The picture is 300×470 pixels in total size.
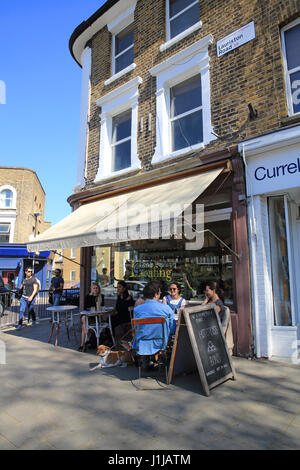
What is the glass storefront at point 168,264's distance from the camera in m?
6.66

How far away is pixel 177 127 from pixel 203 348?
A: 231 inches

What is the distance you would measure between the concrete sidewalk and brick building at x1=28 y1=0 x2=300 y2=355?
1.61m

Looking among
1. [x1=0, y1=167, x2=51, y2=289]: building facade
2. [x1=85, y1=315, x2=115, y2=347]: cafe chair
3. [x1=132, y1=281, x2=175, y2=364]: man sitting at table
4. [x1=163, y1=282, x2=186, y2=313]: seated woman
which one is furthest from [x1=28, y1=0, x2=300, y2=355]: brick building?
[x1=0, y1=167, x2=51, y2=289]: building facade

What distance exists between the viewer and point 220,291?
643 centimetres

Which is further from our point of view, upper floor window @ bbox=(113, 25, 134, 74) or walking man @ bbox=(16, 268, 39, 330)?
upper floor window @ bbox=(113, 25, 134, 74)

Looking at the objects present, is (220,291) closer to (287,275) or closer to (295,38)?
(287,275)

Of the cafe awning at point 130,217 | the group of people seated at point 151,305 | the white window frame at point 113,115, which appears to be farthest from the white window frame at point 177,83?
the group of people seated at point 151,305

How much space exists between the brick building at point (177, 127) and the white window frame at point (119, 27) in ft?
0.13

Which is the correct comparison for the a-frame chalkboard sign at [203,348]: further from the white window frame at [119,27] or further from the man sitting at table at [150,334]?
the white window frame at [119,27]

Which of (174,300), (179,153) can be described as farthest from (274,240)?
(179,153)

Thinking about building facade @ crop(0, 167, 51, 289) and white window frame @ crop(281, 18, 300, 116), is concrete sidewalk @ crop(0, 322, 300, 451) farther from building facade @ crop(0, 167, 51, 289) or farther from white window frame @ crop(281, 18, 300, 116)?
building facade @ crop(0, 167, 51, 289)

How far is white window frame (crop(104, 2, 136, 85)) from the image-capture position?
940 centimetres

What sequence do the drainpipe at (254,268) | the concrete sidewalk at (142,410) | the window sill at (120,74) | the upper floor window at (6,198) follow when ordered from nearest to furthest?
the concrete sidewalk at (142,410) < the drainpipe at (254,268) < the window sill at (120,74) < the upper floor window at (6,198)

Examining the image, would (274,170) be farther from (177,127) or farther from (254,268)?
(177,127)
